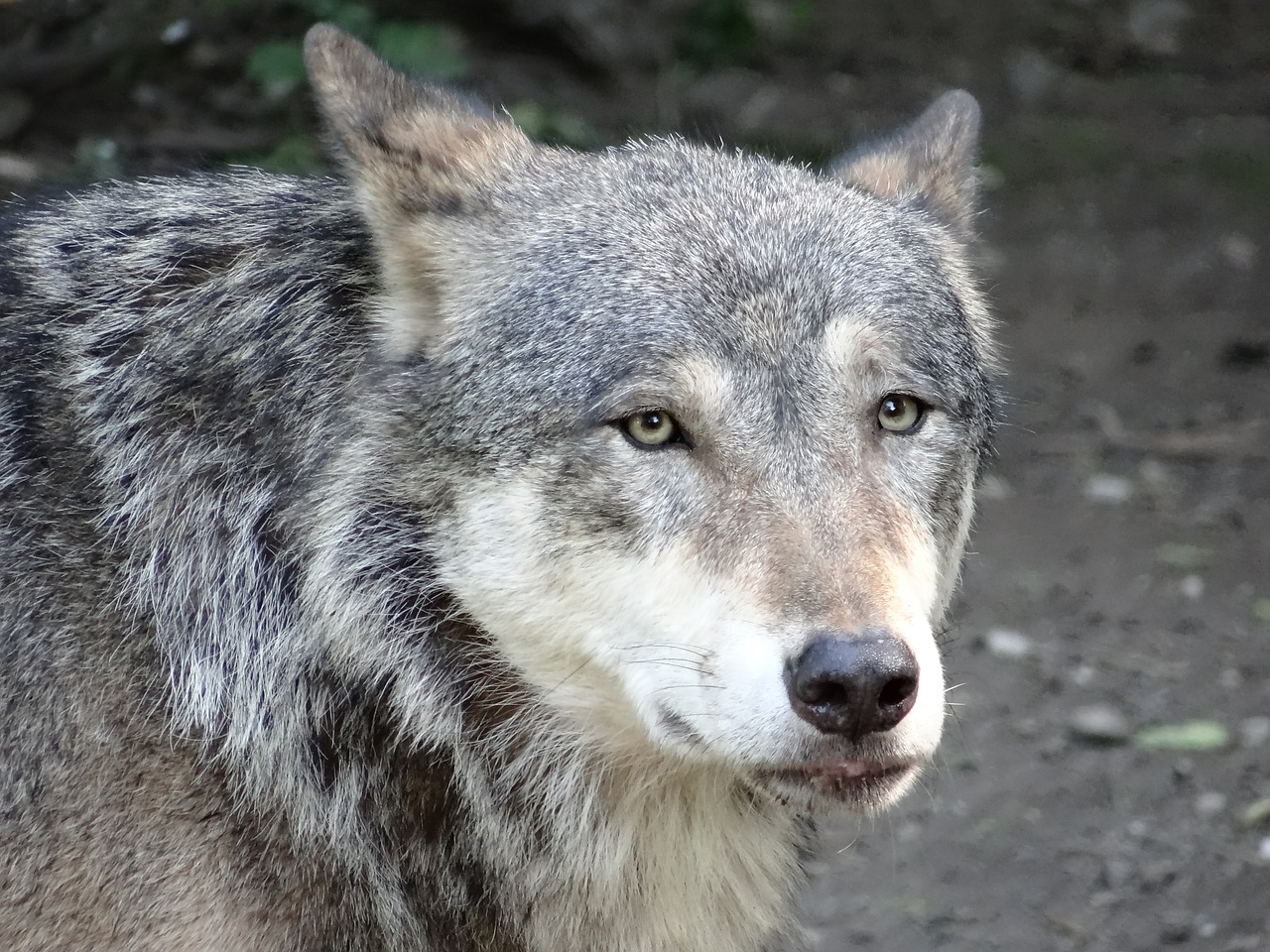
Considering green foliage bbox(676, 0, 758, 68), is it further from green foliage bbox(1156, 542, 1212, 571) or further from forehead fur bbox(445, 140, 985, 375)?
forehead fur bbox(445, 140, 985, 375)

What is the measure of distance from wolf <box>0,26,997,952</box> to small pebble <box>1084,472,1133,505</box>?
404 centimetres

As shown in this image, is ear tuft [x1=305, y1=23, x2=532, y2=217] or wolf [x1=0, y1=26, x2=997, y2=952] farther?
ear tuft [x1=305, y1=23, x2=532, y2=217]

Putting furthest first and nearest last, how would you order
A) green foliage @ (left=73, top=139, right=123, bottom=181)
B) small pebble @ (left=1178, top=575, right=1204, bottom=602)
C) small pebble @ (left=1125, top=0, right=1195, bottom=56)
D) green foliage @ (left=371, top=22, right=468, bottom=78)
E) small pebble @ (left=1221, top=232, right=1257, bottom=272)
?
small pebble @ (left=1125, top=0, right=1195, bottom=56), small pebble @ (left=1221, top=232, right=1257, bottom=272), green foliage @ (left=371, top=22, right=468, bottom=78), green foliage @ (left=73, top=139, right=123, bottom=181), small pebble @ (left=1178, top=575, right=1204, bottom=602)

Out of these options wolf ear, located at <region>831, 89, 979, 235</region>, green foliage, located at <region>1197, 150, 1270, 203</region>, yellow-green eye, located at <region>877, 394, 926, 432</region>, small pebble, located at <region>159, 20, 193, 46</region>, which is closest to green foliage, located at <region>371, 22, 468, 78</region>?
small pebble, located at <region>159, 20, 193, 46</region>

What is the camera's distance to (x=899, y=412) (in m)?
3.55

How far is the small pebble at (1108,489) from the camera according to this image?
764 cm

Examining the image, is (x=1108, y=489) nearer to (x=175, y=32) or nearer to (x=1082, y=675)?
(x=1082, y=675)

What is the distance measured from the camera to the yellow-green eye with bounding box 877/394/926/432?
3512 mm

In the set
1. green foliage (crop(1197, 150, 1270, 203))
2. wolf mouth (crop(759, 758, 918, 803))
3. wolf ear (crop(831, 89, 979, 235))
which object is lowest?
green foliage (crop(1197, 150, 1270, 203))

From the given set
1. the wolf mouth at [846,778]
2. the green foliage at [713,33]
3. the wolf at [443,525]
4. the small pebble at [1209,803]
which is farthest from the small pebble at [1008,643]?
the green foliage at [713,33]

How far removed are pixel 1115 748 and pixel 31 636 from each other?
4.22 m

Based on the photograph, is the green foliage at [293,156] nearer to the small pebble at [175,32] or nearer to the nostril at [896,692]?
the small pebble at [175,32]

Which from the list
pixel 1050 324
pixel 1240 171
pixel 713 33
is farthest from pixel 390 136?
pixel 1240 171

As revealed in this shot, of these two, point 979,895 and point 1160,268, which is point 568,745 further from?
point 1160,268
